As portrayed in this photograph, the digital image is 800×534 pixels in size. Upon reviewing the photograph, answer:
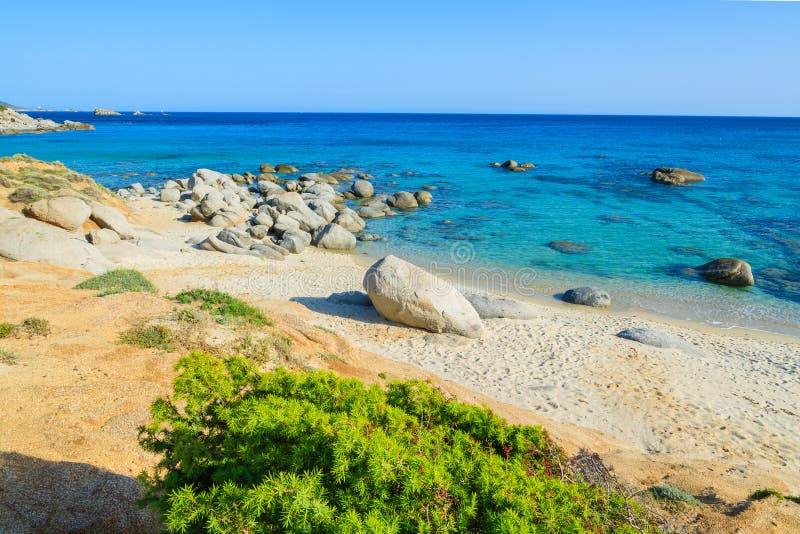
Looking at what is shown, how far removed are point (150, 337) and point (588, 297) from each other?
14600 mm

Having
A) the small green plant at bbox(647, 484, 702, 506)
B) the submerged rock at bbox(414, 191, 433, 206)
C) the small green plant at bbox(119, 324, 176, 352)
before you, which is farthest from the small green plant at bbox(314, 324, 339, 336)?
the submerged rock at bbox(414, 191, 433, 206)

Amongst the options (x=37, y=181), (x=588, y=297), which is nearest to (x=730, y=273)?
(x=588, y=297)

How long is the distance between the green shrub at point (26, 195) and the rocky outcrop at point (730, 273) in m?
28.6

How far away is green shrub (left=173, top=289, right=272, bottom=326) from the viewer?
445 inches

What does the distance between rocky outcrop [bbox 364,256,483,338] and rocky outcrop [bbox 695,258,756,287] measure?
1236cm

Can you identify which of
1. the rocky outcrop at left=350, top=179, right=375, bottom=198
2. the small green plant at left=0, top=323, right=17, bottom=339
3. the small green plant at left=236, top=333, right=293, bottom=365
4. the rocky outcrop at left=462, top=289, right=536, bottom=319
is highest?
the rocky outcrop at left=350, top=179, right=375, bottom=198

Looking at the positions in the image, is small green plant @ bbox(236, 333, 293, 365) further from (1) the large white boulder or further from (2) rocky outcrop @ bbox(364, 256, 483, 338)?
(1) the large white boulder

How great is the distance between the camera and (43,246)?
50.0 feet

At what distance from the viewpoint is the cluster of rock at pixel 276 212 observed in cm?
2261

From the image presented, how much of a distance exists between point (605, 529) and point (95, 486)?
5.55m

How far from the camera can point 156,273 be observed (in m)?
17.1

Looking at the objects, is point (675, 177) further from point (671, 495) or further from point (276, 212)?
point (671, 495)

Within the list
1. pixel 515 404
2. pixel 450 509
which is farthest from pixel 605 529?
pixel 515 404

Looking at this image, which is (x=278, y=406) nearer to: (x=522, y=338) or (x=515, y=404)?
(x=515, y=404)
